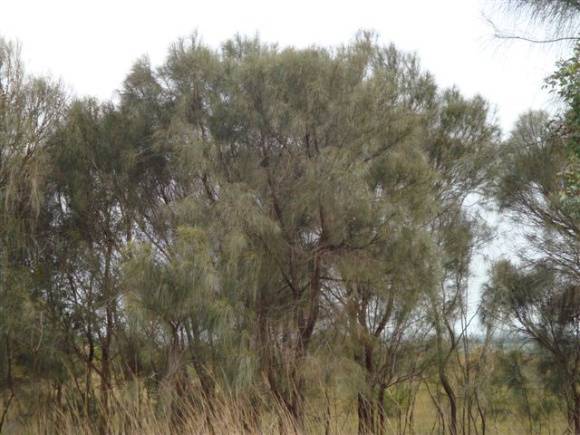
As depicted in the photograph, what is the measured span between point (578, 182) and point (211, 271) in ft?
17.8

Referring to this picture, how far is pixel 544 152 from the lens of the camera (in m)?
14.4

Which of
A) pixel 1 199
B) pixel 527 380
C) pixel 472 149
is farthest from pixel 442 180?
pixel 1 199

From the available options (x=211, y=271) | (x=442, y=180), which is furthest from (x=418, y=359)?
(x=211, y=271)

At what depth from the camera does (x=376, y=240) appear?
11648 mm

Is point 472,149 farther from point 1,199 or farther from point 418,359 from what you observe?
point 1,199

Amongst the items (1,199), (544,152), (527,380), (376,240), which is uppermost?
(544,152)

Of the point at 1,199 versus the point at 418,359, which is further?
the point at 418,359

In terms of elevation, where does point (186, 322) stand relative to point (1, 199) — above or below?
below

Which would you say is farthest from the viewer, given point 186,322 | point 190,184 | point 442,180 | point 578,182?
point 442,180

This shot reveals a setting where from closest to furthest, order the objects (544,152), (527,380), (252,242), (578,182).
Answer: (578,182)
(252,242)
(544,152)
(527,380)

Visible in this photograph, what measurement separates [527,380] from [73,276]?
1114 cm

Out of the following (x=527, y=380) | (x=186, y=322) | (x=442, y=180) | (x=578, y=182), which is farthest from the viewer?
(x=527, y=380)

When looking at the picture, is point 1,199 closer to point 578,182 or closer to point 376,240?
point 376,240

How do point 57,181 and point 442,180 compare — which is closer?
point 57,181
